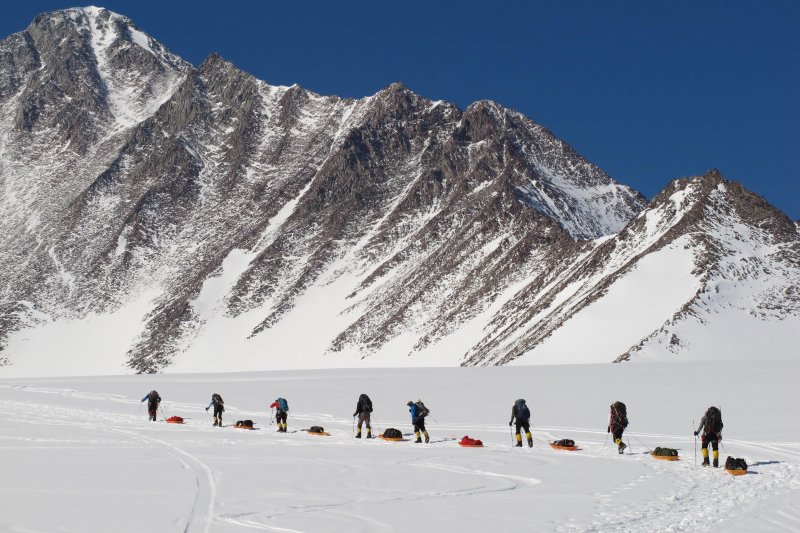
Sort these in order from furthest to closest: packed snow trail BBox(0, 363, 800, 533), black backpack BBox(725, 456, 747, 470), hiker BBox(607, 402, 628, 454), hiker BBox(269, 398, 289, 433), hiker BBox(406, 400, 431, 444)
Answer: hiker BBox(269, 398, 289, 433) → hiker BBox(406, 400, 431, 444) → hiker BBox(607, 402, 628, 454) → black backpack BBox(725, 456, 747, 470) → packed snow trail BBox(0, 363, 800, 533)

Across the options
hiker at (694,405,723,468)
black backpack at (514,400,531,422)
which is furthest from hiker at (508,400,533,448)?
hiker at (694,405,723,468)

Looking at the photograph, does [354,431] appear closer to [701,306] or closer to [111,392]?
[111,392]

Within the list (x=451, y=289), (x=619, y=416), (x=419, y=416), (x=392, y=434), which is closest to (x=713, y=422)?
(x=619, y=416)

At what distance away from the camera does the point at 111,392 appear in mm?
61344

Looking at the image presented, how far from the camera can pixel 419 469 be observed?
70.7 feet

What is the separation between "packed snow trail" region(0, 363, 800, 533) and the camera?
580 inches

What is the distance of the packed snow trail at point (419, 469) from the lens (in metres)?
14.7

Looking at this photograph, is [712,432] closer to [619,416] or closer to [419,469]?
[619,416]

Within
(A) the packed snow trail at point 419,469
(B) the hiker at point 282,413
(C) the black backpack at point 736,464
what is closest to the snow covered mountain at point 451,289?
(A) the packed snow trail at point 419,469

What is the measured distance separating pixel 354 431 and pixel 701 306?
5456 centimetres

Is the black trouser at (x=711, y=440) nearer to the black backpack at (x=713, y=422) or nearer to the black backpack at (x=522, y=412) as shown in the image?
the black backpack at (x=713, y=422)

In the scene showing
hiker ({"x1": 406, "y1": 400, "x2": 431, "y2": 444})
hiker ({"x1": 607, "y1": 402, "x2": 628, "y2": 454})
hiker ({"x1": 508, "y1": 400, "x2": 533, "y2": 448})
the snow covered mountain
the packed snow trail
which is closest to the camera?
the packed snow trail

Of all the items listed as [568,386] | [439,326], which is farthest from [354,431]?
[439,326]

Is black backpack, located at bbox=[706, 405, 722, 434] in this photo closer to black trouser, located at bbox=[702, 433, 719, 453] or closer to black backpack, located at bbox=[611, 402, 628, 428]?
black trouser, located at bbox=[702, 433, 719, 453]
